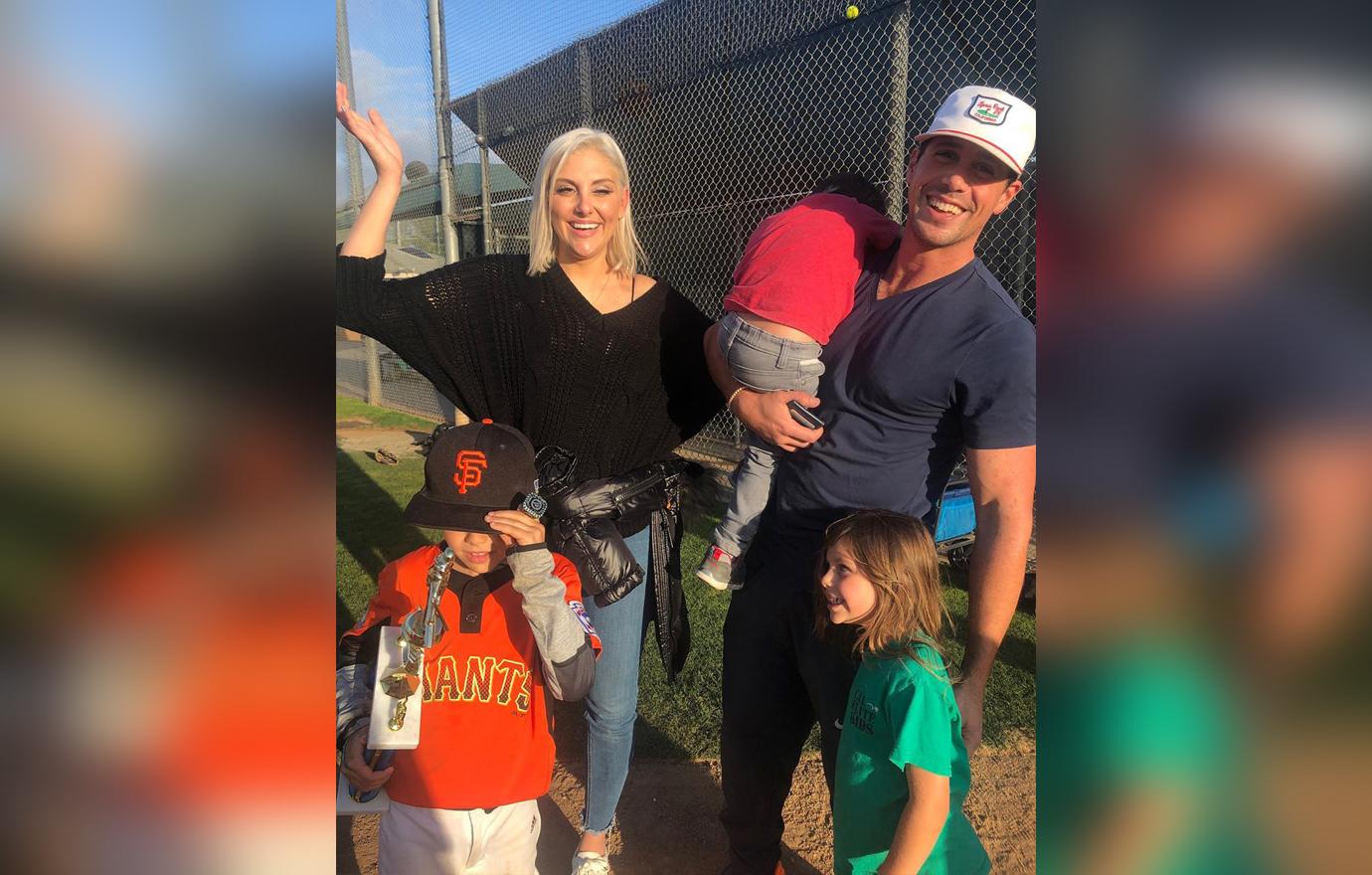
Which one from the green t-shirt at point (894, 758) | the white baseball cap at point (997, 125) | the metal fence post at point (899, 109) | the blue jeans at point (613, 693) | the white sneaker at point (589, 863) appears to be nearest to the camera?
the white baseball cap at point (997, 125)

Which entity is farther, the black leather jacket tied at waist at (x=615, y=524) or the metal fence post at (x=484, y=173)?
the metal fence post at (x=484, y=173)

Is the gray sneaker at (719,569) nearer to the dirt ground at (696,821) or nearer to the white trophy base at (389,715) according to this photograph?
the white trophy base at (389,715)

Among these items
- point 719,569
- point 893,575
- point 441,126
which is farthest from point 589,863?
point 441,126

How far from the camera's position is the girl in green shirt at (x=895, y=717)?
153 cm

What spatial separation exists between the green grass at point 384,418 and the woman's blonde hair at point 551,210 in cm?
807

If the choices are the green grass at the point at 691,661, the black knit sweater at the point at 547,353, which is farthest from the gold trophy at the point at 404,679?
the green grass at the point at 691,661

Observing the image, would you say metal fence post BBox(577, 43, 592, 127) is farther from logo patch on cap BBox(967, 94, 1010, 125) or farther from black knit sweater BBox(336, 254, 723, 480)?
logo patch on cap BBox(967, 94, 1010, 125)

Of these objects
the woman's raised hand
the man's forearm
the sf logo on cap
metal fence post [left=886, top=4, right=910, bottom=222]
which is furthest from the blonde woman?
metal fence post [left=886, top=4, right=910, bottom=222]

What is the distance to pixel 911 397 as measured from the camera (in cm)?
168

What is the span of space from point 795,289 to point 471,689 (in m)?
1.13

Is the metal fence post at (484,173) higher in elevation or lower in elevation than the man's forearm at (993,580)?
higher

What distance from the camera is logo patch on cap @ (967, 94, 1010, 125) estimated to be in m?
1.45
